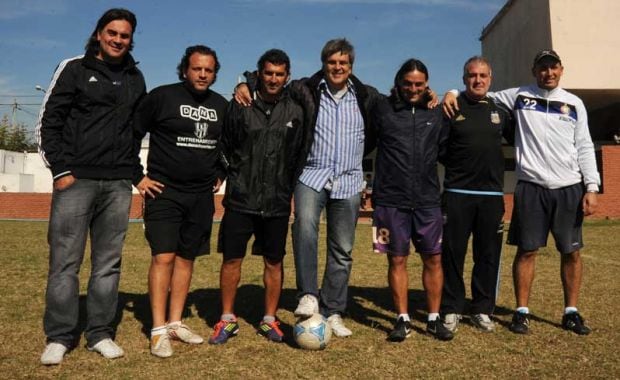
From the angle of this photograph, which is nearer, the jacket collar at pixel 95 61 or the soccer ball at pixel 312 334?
the jacket collar at pixel 95 61

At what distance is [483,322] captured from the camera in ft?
14.7

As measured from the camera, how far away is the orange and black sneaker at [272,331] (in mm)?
4160

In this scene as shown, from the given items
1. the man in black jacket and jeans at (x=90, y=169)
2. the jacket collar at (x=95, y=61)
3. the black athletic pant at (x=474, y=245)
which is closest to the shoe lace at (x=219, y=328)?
the man in black jacket and jeans at (x=90, y=169)

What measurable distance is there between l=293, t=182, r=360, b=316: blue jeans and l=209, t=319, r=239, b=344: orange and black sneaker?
588 mm

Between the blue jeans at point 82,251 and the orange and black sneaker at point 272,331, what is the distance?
117cm

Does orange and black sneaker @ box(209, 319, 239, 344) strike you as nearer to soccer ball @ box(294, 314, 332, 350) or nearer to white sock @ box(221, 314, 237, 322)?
white sock @ box(221, 314, 237, 322)

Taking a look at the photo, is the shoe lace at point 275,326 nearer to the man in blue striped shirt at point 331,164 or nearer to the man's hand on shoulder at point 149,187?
the man in blue striped shirt at point 331,164

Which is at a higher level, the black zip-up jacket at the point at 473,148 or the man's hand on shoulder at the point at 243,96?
the man's hand on shoulder at the point at 243,96

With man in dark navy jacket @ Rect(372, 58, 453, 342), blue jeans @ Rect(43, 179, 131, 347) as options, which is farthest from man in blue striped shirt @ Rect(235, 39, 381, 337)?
blue jeans @ Rect(43, 179, 131, 347)

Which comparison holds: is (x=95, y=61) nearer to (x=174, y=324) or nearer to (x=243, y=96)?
(x=243, y=96)

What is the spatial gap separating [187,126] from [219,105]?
36 cm

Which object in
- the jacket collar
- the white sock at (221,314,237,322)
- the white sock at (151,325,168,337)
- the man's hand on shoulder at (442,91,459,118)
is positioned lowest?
the white sock at (151,325,168,337)

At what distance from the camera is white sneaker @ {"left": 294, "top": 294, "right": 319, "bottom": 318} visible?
3.90 meters

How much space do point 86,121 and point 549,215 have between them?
12.3ft
